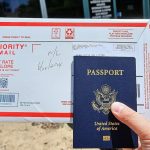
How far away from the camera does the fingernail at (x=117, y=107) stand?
6.54 feet

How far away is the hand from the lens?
1949mm

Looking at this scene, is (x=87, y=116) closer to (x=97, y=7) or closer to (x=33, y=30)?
(x=33, y=30)

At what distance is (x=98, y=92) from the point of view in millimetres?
2055

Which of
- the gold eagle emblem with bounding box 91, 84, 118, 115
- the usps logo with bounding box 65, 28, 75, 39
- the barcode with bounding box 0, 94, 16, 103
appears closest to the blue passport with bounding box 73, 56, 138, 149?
the gold eagle emblem with bounding box 91, 84, 118, 115

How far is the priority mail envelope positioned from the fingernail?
4.5 inches

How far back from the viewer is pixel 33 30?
2102 millimetres

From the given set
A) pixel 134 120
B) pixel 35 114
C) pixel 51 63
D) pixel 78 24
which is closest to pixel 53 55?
pixel 51 63

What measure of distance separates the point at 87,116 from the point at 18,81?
36cm

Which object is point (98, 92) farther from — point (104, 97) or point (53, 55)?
point (53, 55)

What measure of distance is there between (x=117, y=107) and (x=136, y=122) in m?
0.11

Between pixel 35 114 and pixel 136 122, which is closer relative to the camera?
pixel 136 122

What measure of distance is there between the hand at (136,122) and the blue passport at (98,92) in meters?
0.06

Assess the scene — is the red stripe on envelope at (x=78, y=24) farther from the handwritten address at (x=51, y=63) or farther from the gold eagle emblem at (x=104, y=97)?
the gold eagle emblem at (x=104, y=97)

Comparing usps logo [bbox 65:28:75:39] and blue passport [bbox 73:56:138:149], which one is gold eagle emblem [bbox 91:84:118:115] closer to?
blue passport [bbox 73:56:138:149]
